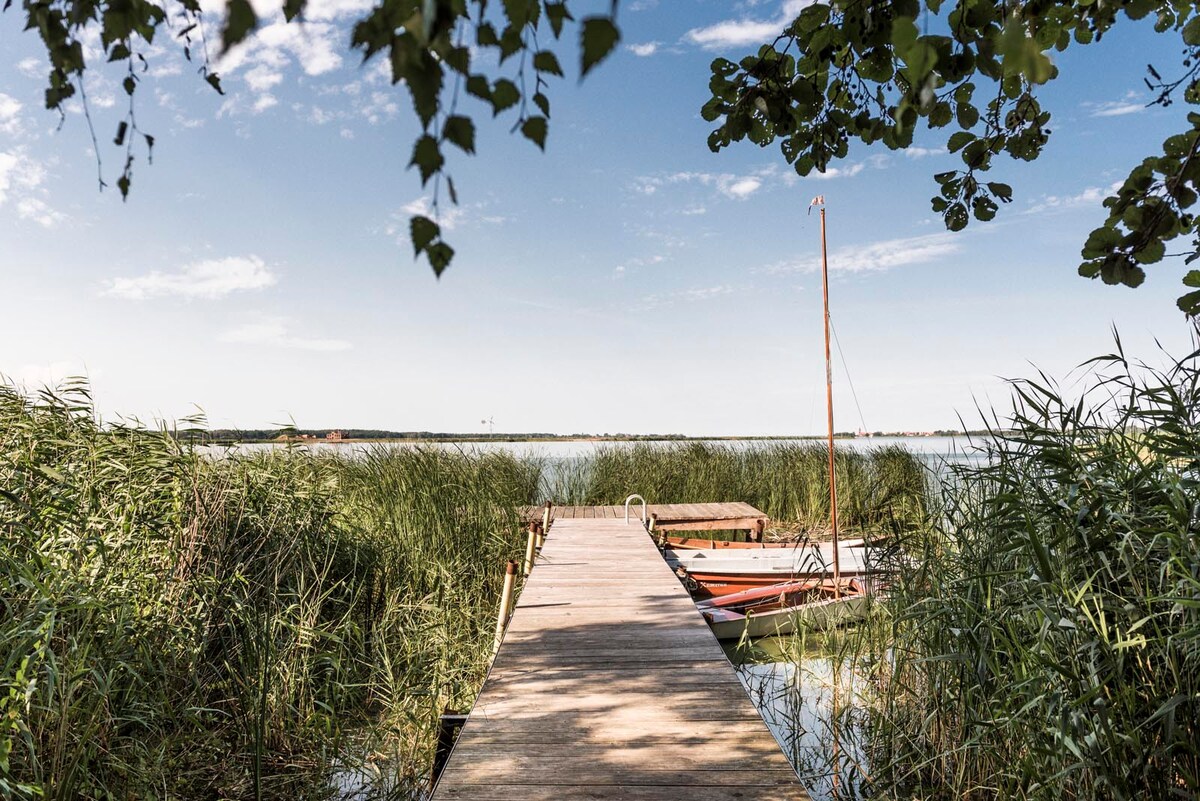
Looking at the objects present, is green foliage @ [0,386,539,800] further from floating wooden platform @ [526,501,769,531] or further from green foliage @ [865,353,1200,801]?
floating wooden platform @ [526,501,769,531]

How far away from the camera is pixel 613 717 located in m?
3.27

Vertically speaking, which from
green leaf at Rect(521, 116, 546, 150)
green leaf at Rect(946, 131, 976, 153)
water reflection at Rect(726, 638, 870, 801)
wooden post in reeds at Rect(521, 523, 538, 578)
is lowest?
water reflection at Rect(726, 638, 870, 801)

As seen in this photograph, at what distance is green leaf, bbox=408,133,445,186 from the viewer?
2.68 feet

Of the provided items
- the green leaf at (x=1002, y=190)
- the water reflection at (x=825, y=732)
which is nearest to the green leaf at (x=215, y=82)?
the green leaf at (x=1002, y=190)

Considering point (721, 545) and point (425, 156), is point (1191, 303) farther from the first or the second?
point (721, 545)

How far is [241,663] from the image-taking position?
162 inches

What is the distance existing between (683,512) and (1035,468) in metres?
7.15

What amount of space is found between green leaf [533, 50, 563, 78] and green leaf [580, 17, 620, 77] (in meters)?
0.17

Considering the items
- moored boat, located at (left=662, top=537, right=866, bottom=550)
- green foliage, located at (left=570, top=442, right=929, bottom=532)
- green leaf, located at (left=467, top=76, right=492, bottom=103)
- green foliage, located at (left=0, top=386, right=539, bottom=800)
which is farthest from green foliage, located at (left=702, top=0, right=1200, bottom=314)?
green foliage, located at (left=570, top=442, right=929, bottom=532)

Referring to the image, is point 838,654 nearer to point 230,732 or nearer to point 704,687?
point 704,687

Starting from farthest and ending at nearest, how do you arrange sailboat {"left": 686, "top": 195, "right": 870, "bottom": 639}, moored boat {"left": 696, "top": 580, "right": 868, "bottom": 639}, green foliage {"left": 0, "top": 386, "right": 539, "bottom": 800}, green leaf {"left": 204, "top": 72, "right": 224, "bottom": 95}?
1. moored boat {"left": 696, "top": 580, "right": 868, "bottom": 639}
2. sailboat {"left": 686, "top": 195, "right": 870, "bottom": 639}
3. green foliage {"left": 0, "top": 386, "right": 539, "bottom": 800}
4. green leaf {"left": 204, "top": 72, "right": 224, "bottom": 95}

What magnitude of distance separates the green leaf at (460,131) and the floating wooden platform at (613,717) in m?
2.48

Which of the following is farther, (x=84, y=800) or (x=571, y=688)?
(x=571, y=688)

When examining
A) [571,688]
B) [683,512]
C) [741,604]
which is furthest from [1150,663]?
[683,512]
